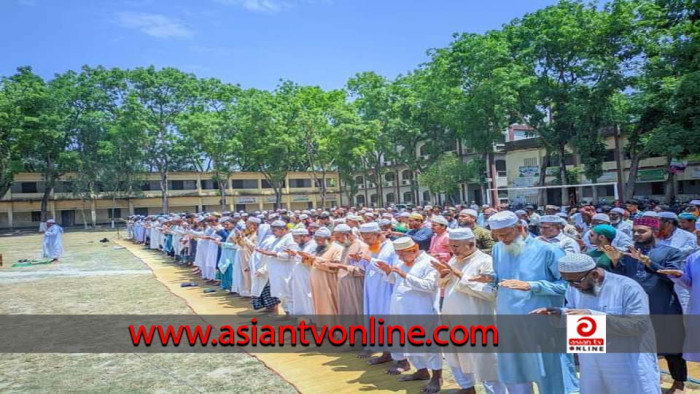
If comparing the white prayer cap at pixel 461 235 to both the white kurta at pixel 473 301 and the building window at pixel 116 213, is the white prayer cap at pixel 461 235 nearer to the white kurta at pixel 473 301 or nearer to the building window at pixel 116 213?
the white kurta at pixel 473 301

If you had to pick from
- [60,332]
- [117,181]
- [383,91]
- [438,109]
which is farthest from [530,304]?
[117,181]

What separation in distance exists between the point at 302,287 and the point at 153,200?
47561mm

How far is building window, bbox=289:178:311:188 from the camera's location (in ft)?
191

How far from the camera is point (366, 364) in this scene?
19.3ft

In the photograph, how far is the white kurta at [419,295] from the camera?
4961 millimetres

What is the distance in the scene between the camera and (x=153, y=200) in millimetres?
51312

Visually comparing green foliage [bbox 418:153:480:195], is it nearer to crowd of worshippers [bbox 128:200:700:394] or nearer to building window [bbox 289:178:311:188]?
crowd of worshippers [bbox 128:200:700:394]

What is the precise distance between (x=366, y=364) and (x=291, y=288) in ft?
7.78

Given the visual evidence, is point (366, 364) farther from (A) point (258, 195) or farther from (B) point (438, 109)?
(A) point (258, 195)

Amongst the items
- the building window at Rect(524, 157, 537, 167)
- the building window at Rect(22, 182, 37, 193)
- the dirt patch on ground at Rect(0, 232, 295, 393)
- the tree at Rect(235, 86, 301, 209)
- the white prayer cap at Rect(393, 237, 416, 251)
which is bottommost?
the dirt patch on ground at Rect(0, 232, 295, 393)

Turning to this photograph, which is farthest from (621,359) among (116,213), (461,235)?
(116,213)

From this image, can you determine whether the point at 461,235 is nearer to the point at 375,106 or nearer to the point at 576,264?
the point at 576,264

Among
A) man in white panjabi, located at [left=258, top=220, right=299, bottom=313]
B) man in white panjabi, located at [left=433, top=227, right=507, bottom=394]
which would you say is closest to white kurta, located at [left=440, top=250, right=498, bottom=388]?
man in white panjabi, located at [left=433, top=227, right=507, bottom=394]

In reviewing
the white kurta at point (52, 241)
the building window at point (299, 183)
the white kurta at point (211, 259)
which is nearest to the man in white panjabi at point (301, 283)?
the white kurta at point (211, 259)
